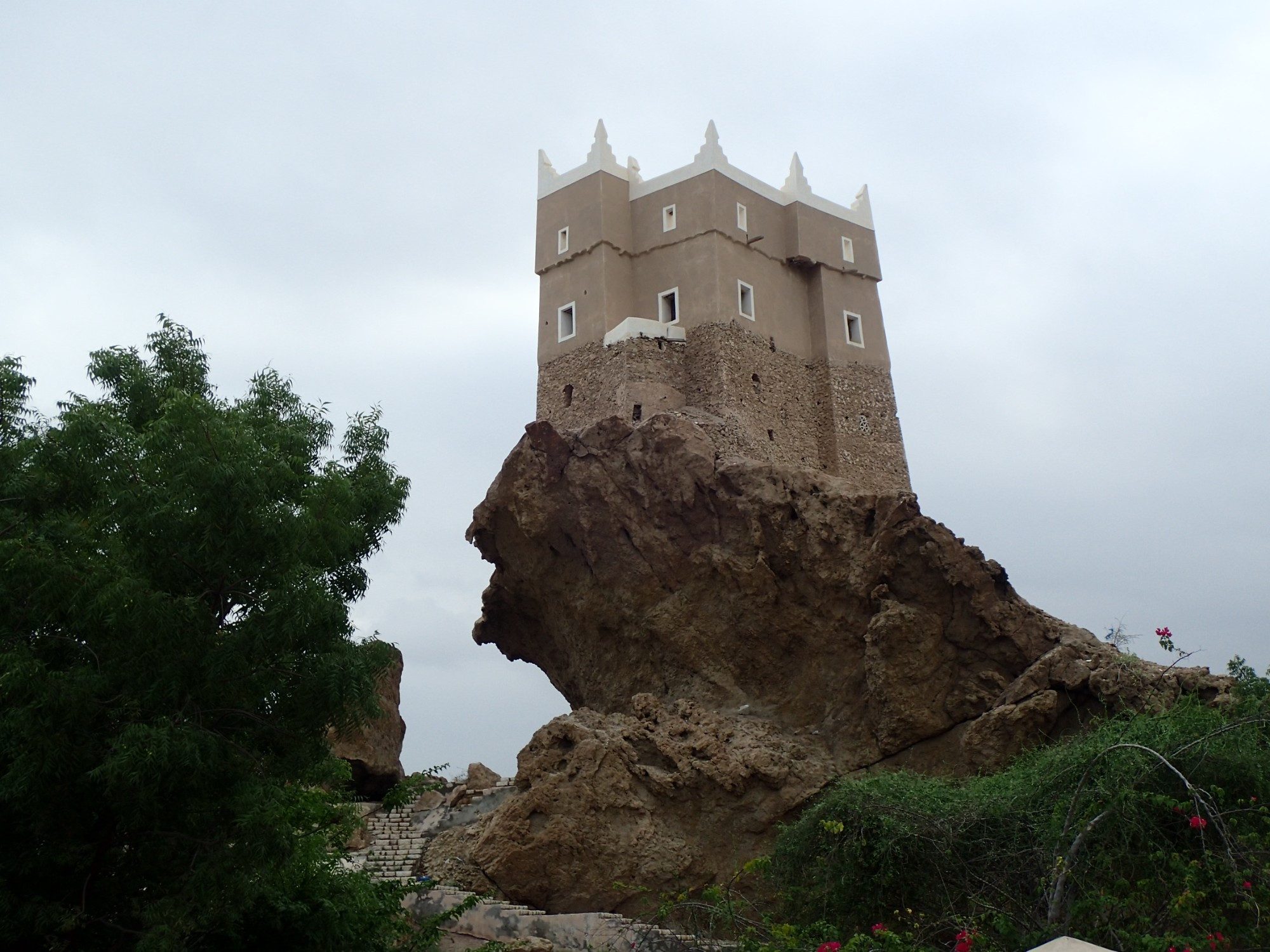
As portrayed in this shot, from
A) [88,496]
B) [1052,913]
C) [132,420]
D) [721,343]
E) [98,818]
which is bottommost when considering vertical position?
[1052,913]

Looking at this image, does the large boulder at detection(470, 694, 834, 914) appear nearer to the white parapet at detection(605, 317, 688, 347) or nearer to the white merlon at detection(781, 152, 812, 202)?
the white parapet at detection(605, 317, 688, 347)

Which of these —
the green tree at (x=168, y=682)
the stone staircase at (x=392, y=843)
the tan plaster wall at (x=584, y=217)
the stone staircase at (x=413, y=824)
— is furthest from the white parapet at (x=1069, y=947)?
the tan plaster wall at (x=584, y=217)

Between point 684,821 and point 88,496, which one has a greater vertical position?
point 88,496

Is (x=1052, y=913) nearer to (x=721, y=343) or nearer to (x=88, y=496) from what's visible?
(x=88, y=496)

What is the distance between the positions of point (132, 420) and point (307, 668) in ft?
13.6

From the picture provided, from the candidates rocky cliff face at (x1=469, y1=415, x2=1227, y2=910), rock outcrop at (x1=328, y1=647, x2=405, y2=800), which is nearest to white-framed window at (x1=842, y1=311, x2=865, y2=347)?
rocky cliff face at (x1=469, y1=415, x2=1227, y2=910)

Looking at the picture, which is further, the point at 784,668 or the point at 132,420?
the point at 784,668

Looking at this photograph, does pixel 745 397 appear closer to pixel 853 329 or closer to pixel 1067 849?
pixel 853 329

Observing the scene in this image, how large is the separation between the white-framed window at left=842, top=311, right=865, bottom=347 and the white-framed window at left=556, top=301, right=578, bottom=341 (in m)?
5.48

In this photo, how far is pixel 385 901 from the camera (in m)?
12.8

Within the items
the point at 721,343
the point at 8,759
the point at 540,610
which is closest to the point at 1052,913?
the point at 8,759

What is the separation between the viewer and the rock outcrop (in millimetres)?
22000

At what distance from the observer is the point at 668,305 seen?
78.2ft

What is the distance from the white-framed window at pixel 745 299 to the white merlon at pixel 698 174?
235 cm
